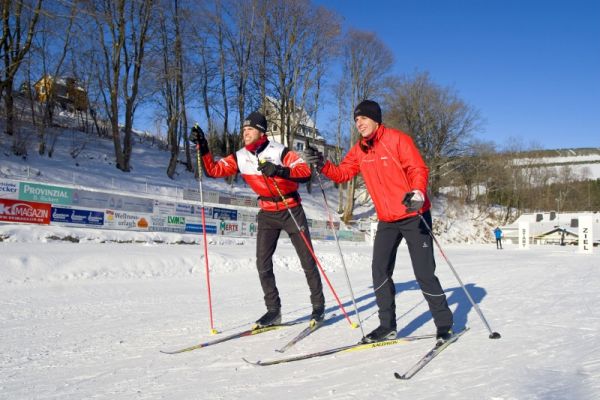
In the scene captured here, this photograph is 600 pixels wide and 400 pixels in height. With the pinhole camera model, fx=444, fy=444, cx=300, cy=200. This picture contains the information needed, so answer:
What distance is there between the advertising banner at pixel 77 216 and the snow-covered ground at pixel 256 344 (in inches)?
192

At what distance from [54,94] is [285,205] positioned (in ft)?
90.3

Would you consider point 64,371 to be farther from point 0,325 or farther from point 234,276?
point 234,276

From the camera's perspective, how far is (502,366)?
279 centimetres

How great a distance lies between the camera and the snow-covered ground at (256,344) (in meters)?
2.49

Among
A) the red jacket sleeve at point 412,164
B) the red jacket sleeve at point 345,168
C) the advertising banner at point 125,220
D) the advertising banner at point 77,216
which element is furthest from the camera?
the advertising banner at point 125,220

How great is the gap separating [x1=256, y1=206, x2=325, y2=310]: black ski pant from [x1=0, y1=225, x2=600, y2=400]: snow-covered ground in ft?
1.26

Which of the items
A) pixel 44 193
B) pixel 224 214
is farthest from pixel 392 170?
pixel 224 214

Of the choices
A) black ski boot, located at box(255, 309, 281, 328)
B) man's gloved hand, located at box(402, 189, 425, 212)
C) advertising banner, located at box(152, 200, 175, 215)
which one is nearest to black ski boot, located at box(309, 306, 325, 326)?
black ski boot, located at box(255, 309, 281, 328)

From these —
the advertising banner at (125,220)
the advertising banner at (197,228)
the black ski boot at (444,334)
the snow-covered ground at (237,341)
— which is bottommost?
the snow-covered ground at (237,341)

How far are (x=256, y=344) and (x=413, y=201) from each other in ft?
5.63

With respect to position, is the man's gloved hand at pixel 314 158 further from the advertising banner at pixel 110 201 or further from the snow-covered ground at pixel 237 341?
the advertising banner at pixel 110 201

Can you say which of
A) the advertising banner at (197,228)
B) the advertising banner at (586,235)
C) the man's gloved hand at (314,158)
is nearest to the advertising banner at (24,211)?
the advertising banner at (197,228)

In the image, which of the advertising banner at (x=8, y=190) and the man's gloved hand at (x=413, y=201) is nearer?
the man's gloved hand at (x=413, y=201)

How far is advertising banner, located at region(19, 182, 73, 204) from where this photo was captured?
39.2 ft
